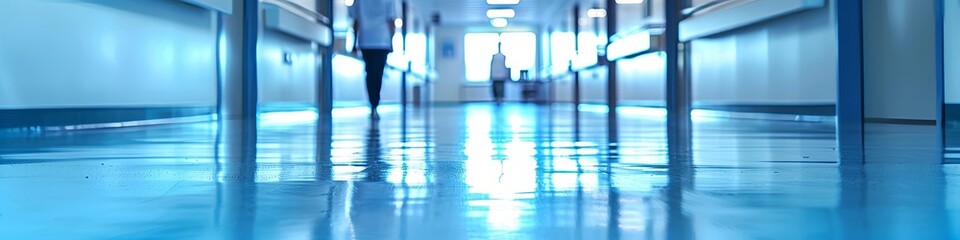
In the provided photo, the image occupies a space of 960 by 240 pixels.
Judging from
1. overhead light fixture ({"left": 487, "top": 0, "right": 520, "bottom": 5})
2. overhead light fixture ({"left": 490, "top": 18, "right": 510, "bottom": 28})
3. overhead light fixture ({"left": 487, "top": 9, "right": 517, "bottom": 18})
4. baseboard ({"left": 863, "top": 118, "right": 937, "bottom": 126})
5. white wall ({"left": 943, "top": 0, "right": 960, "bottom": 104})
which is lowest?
baseboard ({"left": 863, "top": 118, "right": 937, "bottom": 126})

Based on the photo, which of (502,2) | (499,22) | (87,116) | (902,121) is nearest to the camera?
(87,116)

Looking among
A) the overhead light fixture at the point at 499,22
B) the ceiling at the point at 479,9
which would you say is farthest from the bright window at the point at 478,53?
the ceiling at the point at 479,9

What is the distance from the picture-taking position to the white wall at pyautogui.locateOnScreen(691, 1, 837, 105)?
6.64 m

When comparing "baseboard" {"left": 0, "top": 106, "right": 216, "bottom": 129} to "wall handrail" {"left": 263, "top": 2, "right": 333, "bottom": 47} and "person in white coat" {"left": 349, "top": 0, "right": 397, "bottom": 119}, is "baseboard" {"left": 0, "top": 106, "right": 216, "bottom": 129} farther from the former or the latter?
"person in white coat" {"left": 349, "top": 0, "right": 397, "bottom": 119}

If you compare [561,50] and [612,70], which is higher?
[561,50]

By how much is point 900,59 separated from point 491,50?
2538 centimetres

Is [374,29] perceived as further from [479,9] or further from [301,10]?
[479,9]

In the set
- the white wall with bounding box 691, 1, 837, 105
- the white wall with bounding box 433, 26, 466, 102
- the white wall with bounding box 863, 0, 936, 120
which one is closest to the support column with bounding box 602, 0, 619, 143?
the white wall with bounding box 691, 1, 837, 105

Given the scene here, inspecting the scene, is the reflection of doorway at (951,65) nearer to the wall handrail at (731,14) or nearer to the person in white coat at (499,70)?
the wall handrail at (731,14)

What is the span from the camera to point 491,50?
31.1 metres

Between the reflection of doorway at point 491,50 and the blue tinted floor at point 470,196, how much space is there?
91.6ft

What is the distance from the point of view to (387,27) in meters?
8.02

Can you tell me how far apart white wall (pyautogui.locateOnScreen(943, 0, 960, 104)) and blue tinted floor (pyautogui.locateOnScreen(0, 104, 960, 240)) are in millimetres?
2986

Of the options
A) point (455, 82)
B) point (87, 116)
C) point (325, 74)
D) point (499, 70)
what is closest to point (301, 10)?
point (325, 74)
